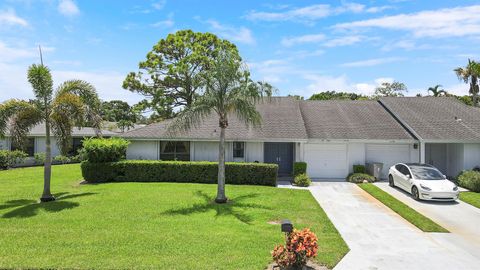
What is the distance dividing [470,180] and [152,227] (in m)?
16.9

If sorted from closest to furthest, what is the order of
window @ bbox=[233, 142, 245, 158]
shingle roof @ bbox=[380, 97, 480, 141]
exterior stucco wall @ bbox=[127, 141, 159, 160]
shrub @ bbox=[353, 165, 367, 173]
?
shingle roof @ bbox=[380, 97, 480, 141] → shrub @ bbox=[353, 165, 367, 173] → window @ bbox=[233, 142, 245, 158] → exterior stucco wall @ bbox=[127, 141, 159, 160]

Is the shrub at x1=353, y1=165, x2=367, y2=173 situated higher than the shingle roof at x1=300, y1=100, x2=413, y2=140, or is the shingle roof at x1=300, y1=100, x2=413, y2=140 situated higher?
the shingle roof at x1=300, y1=100, x2=413, y2=140

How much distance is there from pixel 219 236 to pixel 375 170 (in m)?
14.1

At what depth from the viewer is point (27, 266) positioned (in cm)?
783

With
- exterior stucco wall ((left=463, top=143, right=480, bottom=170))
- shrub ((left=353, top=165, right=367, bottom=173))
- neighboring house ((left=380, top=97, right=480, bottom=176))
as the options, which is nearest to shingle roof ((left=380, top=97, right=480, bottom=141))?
neighboring house ((left=380, top=97, right=480, bottom=176))

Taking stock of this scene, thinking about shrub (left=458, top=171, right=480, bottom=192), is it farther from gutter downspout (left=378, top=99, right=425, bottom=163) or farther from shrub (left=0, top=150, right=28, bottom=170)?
shrub (left=0, top=150, right=28, bottom=170)

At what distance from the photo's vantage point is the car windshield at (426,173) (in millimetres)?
16672

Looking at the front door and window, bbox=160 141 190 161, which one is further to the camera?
the front door

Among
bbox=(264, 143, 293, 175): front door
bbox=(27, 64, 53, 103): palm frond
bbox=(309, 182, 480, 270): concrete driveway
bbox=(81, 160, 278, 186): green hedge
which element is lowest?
bbox=(309, 182, 480, 270): concrete driveway

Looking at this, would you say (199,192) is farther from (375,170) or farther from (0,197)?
(375,170)

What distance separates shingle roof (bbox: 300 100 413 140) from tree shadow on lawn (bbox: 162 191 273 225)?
9.03 m

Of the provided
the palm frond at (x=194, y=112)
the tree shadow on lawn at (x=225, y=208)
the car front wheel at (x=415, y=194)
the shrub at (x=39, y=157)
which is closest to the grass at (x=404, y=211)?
the car front wheel at (x=415, y=194)

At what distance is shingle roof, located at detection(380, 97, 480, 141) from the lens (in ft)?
70.3

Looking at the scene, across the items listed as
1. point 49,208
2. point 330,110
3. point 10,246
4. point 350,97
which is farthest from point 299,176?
point 350,97
